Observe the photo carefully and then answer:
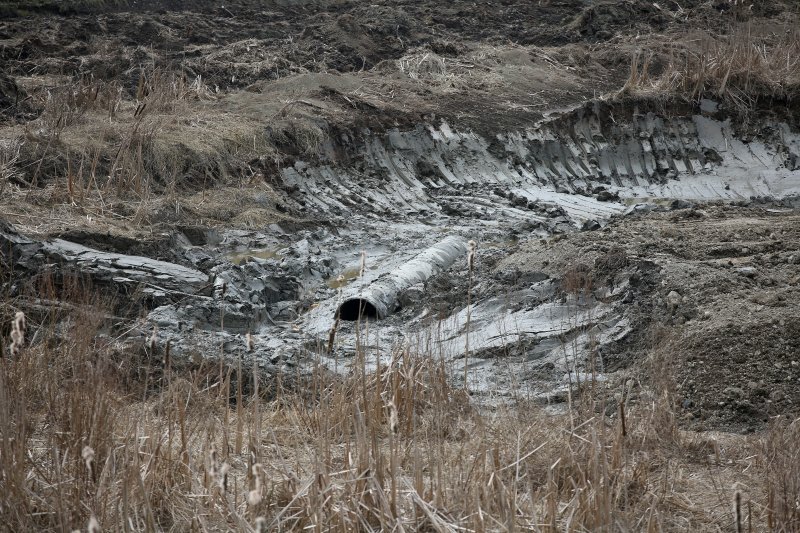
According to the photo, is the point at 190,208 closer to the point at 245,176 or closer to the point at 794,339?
the point at 245,176

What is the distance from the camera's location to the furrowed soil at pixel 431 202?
5117 mm

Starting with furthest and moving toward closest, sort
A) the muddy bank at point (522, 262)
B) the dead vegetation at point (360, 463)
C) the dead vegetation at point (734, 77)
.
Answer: the dead vegetation at point (734, 77) < the muddy bank at point (522, 262) < the dead vegetation at point (360, 463)

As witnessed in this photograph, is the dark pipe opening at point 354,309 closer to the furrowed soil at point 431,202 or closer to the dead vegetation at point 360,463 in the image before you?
the furrowed soil at point 431,202

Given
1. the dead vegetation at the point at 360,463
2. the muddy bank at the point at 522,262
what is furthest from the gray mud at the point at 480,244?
the dead vegetation at the point at 360,463

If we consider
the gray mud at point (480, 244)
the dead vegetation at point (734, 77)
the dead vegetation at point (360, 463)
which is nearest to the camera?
the dead vegetation at point (360, 463)

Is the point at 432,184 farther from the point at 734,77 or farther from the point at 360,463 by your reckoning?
the point at 360,463

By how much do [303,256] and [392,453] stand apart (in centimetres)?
542

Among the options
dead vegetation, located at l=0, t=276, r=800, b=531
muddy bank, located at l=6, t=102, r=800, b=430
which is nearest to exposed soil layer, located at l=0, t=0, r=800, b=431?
Result: muddy bank, located at l=6, t=102, r=800, b=430

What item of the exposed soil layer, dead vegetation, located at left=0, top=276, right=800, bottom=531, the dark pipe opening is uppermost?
the exposed soil layer

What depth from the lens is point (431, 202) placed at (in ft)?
35.0

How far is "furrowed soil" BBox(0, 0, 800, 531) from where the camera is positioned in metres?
5.12

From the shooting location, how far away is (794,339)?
5.33 m

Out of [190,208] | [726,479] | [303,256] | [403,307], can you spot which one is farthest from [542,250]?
[726,479]

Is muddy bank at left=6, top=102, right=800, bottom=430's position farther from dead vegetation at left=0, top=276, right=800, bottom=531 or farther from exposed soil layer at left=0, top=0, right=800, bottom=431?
dead vegetation at left=0, top=276, right=800, bottom=531
